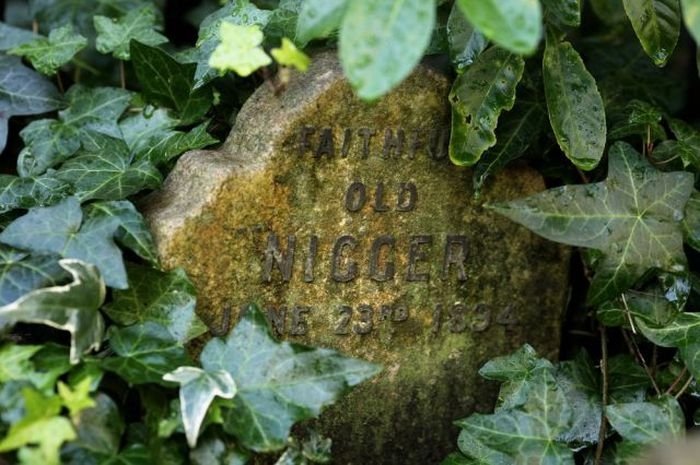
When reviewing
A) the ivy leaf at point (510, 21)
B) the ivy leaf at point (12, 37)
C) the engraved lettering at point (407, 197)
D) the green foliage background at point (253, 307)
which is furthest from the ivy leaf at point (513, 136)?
the ivy leaf at point (12, 37)

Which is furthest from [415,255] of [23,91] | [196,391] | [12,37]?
[12,37]

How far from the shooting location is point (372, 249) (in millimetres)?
1604

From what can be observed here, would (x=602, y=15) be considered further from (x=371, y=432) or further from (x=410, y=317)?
(x=371, y=432)

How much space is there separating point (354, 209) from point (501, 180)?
0.27 metres

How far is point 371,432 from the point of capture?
167 cm

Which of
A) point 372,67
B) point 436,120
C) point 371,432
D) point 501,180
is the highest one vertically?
point 372,67

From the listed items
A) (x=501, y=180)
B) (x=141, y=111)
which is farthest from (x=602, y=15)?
(x=141, y=111)

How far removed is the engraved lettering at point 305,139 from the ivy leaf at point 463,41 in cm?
25

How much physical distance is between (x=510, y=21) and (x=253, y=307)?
56cm

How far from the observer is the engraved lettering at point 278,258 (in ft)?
5.01

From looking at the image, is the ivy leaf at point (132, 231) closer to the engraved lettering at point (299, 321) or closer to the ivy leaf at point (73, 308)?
the ivy leaf at point (73, 308)

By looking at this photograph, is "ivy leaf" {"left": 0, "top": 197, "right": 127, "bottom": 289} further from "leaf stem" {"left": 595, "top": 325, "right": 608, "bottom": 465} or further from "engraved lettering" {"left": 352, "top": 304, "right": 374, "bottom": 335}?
"leaf stem" {"left": 595, "top": 325, "right": 608, "bottom": 465}

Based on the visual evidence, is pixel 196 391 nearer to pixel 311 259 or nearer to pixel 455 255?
pixel 311 259

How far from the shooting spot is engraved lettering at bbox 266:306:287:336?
156 centimetres
